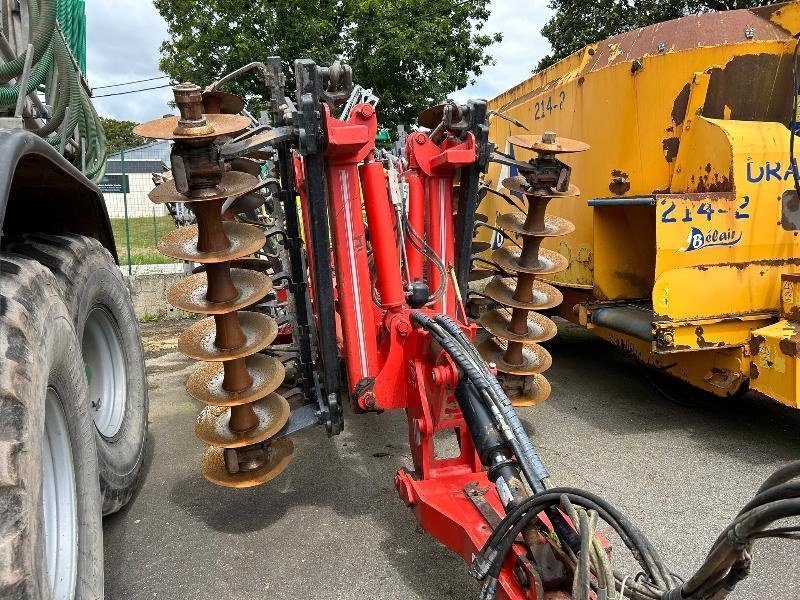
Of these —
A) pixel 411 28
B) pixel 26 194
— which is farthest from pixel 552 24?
pixel 26 194

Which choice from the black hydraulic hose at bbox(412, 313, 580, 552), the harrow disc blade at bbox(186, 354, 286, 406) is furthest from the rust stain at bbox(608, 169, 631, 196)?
the harrow disc blade at bbox(186, 354, 286, 406)

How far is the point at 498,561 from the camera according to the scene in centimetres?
168

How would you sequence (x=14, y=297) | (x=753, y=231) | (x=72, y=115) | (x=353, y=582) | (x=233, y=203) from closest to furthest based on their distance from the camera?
(x=14, y=297), (x=353, y=582), (x=72, y=115), (x=233, y=203), (x=753, y=231)

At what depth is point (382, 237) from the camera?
277cm

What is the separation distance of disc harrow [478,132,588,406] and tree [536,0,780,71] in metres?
12.4

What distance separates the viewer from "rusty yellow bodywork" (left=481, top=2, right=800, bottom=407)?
338 centimetres

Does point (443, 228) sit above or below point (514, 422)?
above

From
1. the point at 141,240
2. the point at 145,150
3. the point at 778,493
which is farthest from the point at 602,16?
the point at 778,493

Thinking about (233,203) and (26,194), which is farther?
(233,203)

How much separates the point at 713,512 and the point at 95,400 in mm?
2822

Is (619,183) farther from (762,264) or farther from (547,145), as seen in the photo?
(547,145)

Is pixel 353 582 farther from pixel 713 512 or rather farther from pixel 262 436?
pixel 713 512

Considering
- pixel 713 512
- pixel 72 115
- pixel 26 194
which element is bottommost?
pixel 713 512

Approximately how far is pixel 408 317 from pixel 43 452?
143 cm
